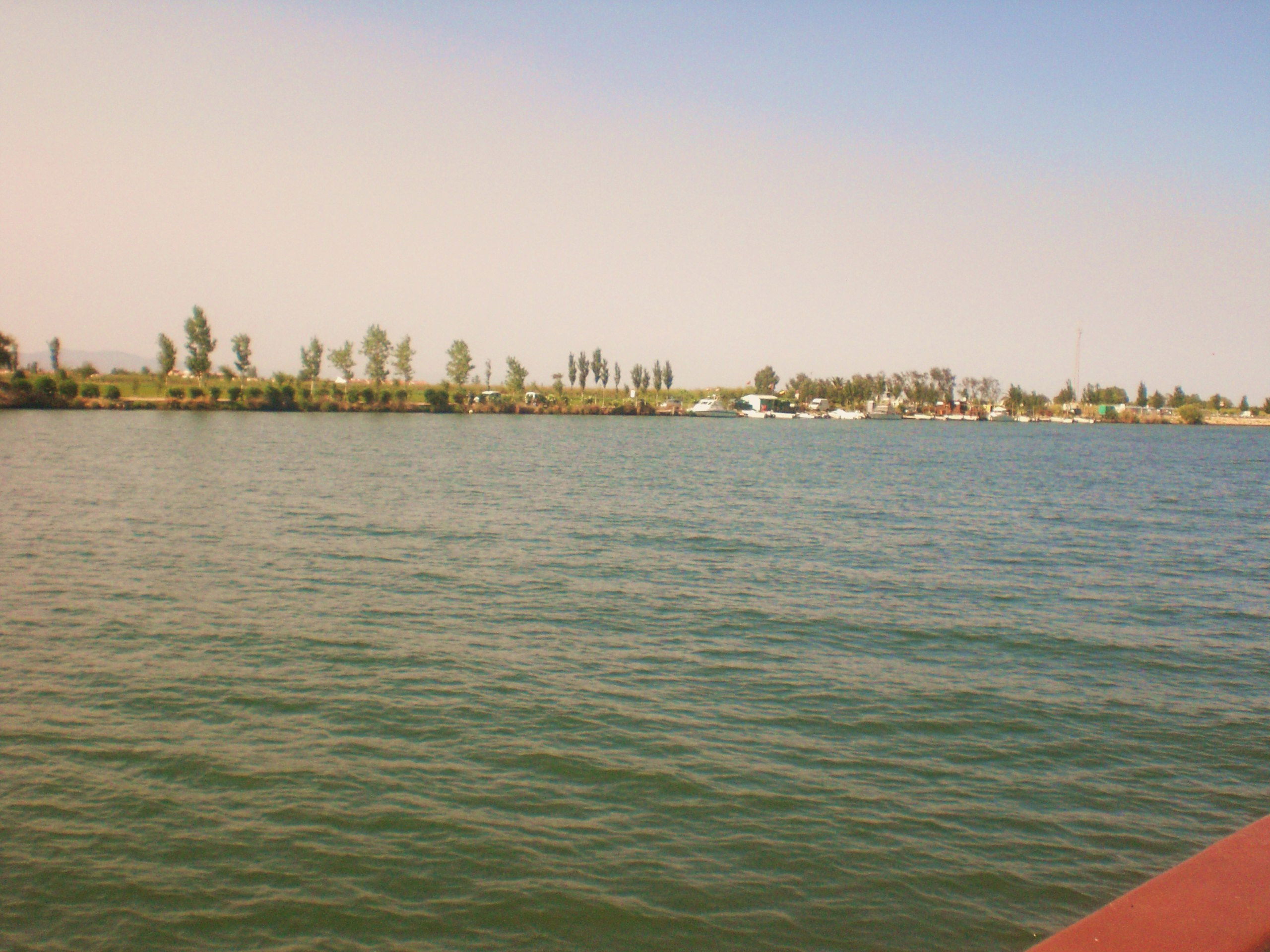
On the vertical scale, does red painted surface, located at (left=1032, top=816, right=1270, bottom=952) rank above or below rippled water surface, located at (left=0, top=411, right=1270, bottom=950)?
above

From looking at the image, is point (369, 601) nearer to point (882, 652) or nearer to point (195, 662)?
point (195, 662)

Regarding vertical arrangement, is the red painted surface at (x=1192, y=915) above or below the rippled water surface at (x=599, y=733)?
above

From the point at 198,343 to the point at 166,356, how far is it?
22.7 ft

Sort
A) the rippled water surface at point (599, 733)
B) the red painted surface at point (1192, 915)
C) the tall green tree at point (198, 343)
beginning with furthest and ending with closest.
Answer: the tall green tree at point (198, 343) < the rippled water surface at point (599, 733) < the red painted surface at point (1192, 915)

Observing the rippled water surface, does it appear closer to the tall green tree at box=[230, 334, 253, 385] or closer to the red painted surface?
the red painted surface

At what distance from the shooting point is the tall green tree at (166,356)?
174875mm

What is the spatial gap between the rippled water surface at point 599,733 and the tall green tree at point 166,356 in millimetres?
159106

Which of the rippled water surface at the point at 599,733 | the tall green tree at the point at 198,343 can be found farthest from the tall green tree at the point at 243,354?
the rippled water surface at the point at 599,733

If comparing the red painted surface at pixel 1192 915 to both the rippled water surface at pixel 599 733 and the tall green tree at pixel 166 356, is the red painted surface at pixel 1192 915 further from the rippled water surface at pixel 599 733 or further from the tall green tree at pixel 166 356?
the tall green tree at pixel 166 356

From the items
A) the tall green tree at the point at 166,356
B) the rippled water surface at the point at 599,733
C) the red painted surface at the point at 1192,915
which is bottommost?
the rippled water surface at the point at 599,733

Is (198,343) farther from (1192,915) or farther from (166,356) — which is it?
(1192,915)

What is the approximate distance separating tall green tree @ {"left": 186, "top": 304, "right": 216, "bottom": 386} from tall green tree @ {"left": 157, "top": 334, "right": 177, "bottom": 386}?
3201 mm

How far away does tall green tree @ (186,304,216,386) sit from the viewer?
17475 cm

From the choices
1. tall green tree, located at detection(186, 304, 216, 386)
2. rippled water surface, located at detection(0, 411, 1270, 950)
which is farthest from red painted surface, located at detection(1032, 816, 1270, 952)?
tall green tree, located at detection(186, 304, 216, 386)
